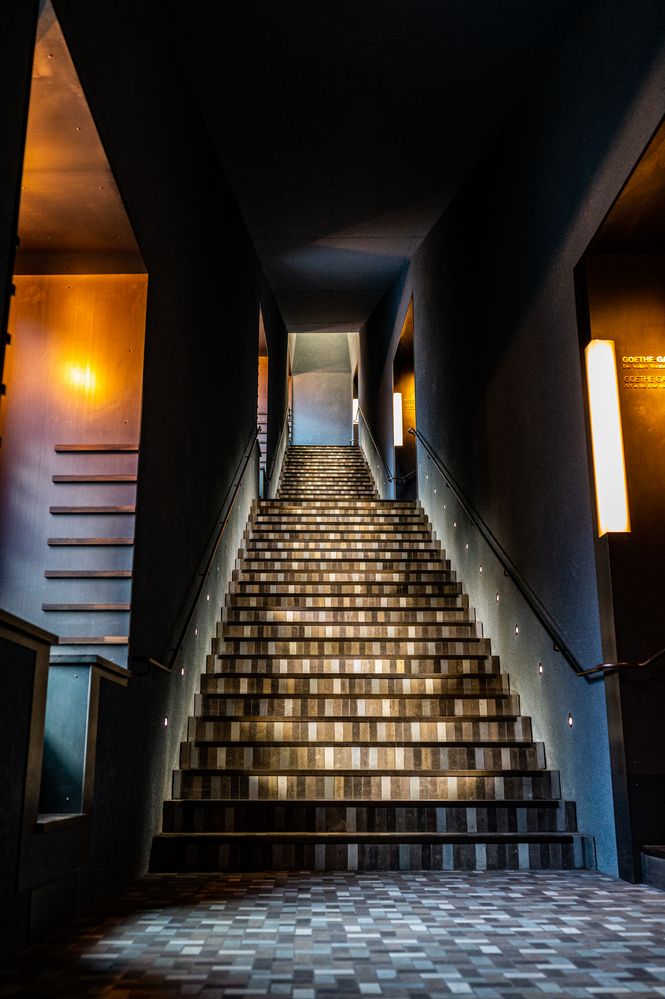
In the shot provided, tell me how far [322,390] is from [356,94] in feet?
47.4

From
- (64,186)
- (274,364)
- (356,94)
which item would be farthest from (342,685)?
(274,364)

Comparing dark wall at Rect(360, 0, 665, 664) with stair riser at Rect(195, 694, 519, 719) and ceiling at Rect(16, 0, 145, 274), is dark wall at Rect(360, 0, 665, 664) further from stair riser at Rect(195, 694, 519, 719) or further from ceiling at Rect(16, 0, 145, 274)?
ceiling at Rect(16, 0, 145, 274)

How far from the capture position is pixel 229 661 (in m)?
6.19

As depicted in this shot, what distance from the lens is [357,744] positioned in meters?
5.05

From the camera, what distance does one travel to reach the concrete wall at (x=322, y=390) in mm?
20312

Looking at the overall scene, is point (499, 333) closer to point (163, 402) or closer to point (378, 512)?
point (163, 402)

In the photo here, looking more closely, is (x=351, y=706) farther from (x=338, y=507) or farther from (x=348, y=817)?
(x=338, y=507)

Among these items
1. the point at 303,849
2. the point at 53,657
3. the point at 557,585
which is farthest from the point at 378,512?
the point at 53,657

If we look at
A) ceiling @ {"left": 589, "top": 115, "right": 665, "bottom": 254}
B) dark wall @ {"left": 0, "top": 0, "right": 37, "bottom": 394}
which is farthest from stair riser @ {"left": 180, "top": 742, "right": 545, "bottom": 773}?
dark wall @ {"left": 0, "top": 0, "right": 37, "bottom": 394}

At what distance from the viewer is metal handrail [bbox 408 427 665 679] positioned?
409 cm

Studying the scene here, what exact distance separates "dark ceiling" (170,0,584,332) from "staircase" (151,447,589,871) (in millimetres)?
3433

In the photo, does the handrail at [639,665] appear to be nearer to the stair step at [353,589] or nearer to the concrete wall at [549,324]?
the concrete wall at [549,324]

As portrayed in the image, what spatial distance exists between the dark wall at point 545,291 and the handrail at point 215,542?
2032 millimetres

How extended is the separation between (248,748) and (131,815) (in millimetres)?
1216
